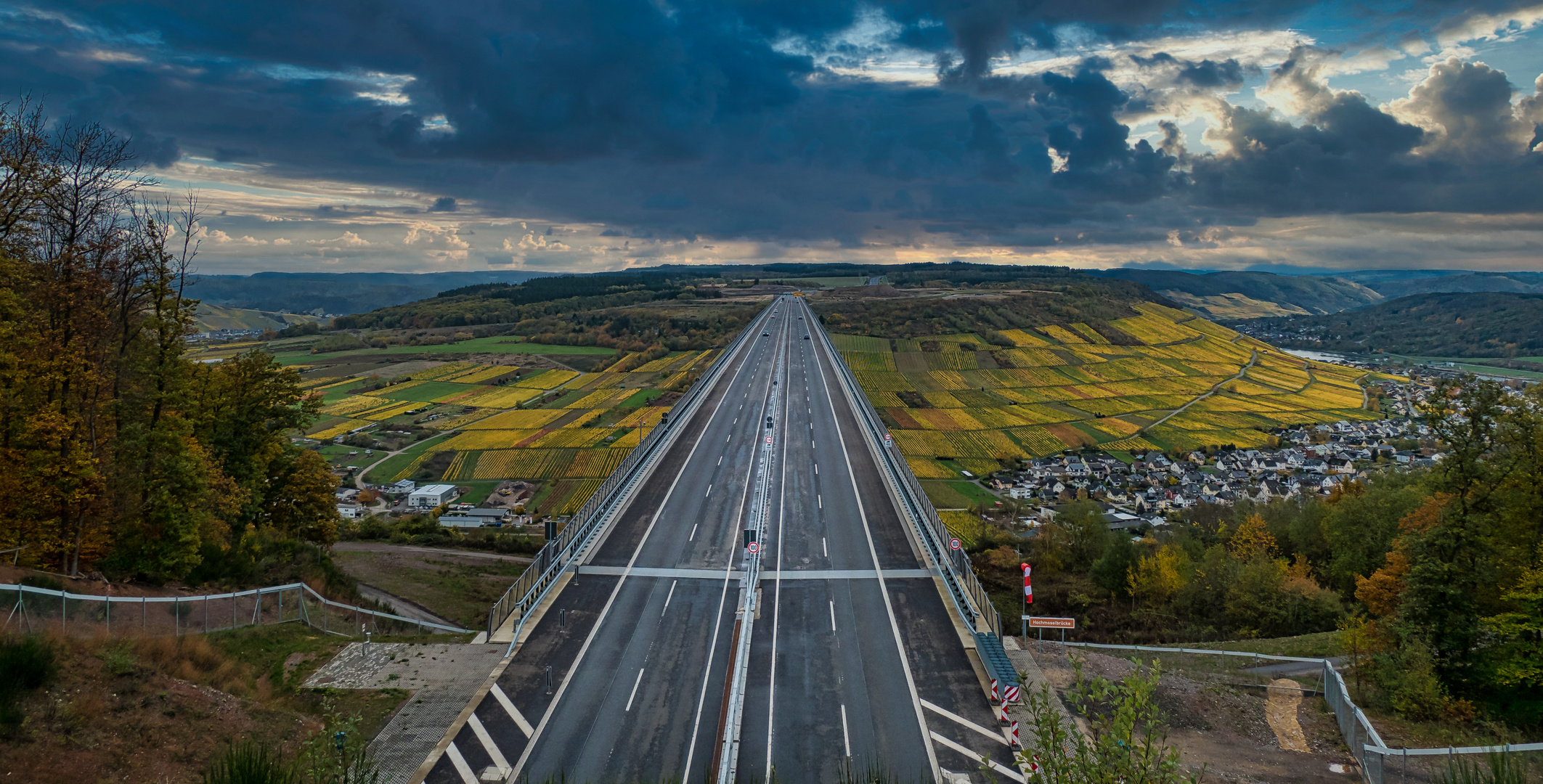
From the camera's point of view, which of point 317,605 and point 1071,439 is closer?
point 317,605

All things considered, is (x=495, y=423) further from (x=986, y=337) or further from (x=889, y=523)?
(x=986, y=337)

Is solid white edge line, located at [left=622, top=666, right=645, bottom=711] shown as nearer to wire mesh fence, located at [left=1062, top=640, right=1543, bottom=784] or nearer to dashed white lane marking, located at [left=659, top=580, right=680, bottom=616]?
dashed white lane marking, located at [left=659, top=580, right=680, bottom=616]

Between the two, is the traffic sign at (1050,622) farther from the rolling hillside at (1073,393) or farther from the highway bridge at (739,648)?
the rolling hillside at (1073,393)

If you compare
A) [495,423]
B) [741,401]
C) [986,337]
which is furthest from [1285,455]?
[495,423]

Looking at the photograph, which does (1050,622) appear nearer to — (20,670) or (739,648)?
(739,648)

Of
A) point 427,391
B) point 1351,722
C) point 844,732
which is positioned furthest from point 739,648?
point 427,391

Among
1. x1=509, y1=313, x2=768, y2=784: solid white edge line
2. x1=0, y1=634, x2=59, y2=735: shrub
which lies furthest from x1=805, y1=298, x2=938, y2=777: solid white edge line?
x1=0, y1=634, x2=59, y2=735: shrub

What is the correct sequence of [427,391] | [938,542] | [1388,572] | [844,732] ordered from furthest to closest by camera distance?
[427,391]
[938,542]
[1388,572]
[844,732]
